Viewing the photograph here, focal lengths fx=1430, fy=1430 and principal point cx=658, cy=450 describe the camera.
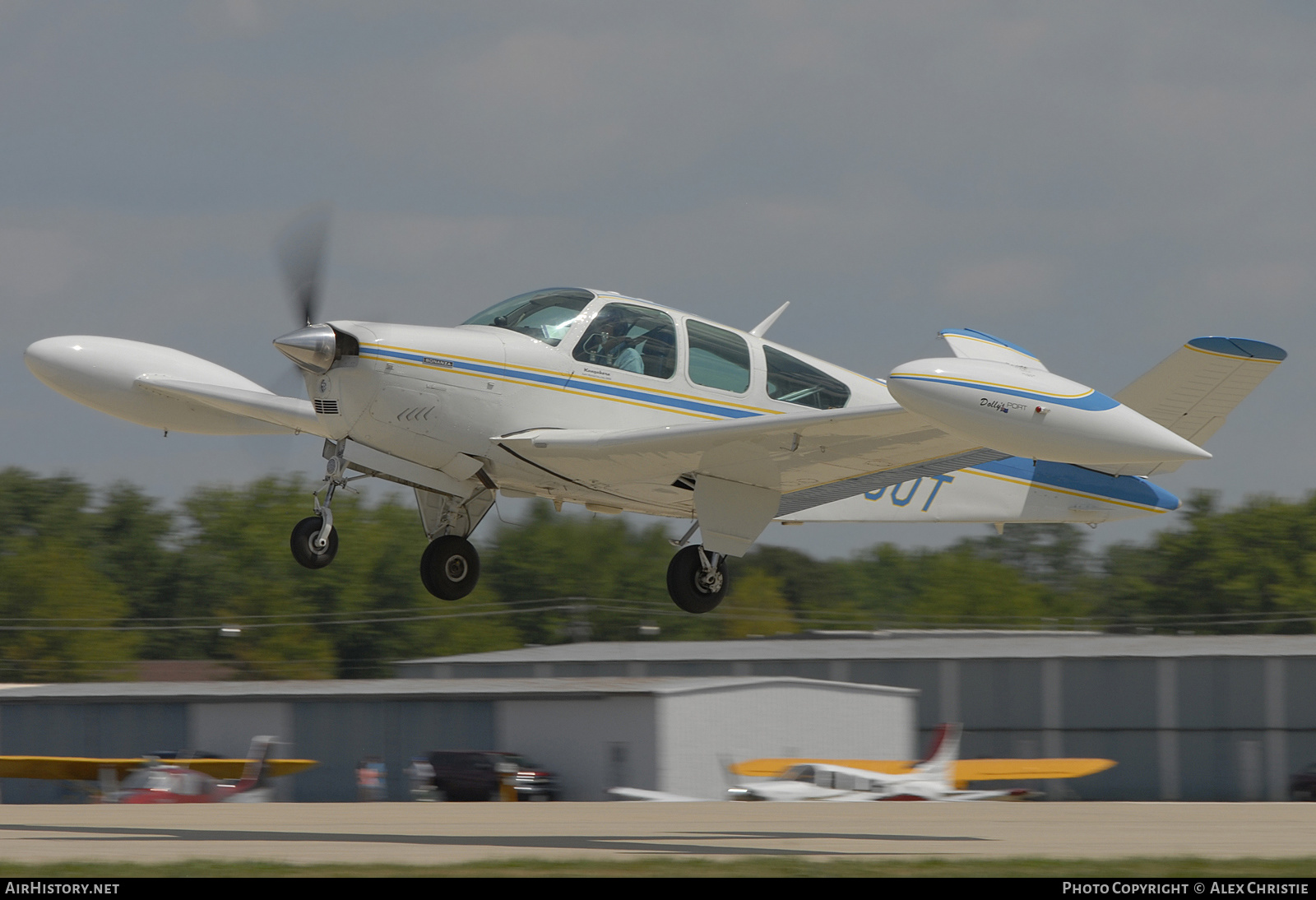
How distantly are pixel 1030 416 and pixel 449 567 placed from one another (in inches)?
274

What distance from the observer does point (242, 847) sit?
16.2m

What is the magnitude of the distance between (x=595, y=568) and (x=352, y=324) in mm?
43391

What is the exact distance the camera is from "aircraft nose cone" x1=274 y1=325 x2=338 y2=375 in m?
13.4

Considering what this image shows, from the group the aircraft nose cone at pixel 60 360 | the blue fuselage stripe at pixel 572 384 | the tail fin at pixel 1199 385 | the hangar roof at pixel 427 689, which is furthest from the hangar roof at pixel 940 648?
the aircraft nose cone at pixel 60 360

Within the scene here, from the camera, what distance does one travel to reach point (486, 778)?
3050 centimetres

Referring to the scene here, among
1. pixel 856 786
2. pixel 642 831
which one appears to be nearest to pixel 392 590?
pixel 856 786

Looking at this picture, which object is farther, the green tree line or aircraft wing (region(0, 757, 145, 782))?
the green tree line

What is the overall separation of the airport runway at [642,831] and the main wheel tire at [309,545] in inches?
118

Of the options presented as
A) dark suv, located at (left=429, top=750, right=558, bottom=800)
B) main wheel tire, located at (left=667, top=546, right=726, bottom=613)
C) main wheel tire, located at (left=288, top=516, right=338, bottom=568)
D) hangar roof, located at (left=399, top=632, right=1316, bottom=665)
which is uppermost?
main wheel tire, located at (left=288, top=516, right=338, bottom=568)

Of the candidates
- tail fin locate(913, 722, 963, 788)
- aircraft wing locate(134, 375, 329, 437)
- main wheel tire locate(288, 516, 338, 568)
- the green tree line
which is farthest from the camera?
the green tree line

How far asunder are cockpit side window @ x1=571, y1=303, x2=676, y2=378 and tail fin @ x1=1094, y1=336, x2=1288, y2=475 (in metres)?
4.83

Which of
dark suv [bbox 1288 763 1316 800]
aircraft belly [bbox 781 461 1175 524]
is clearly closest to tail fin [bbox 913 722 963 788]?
dark suv [bbox 1288 763 1316 800]

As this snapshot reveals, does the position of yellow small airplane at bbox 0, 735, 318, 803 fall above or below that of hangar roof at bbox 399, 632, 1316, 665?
below

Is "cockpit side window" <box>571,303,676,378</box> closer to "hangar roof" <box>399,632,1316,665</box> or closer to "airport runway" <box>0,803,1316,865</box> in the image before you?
"airport runway" <box>0,803,1316,865</box>
